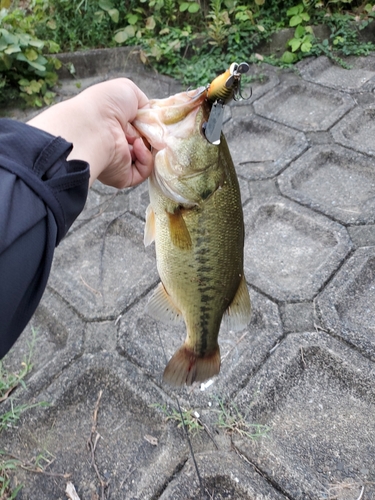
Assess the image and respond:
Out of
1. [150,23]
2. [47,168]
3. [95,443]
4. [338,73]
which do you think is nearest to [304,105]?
[338,73]

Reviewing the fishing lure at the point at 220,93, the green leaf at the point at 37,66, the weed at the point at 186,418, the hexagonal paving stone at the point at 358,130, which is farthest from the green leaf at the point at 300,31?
the weed at the point at 186,418

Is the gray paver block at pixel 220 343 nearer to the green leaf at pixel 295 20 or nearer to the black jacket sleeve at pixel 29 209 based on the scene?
the black jacket sleeve at pixel 29 209

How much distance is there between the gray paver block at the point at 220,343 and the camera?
1.94m

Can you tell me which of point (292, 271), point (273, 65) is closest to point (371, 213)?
point (292, 271)

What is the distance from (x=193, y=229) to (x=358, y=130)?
248cm

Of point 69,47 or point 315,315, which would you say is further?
point 69,47

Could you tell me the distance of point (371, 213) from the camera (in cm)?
260

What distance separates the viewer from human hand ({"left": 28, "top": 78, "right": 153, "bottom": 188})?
1.41m

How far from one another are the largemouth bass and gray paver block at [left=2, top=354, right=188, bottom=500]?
40 centimetres

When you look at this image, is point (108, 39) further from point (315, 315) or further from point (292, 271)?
point (315, 315)

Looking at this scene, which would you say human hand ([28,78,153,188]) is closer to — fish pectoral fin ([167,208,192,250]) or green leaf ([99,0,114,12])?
fish pectoral fin ([167,208,192,250])

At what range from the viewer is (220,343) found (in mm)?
2160

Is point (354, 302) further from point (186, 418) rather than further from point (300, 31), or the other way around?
point (300, 31)

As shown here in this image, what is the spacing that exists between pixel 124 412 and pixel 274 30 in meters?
4.08
